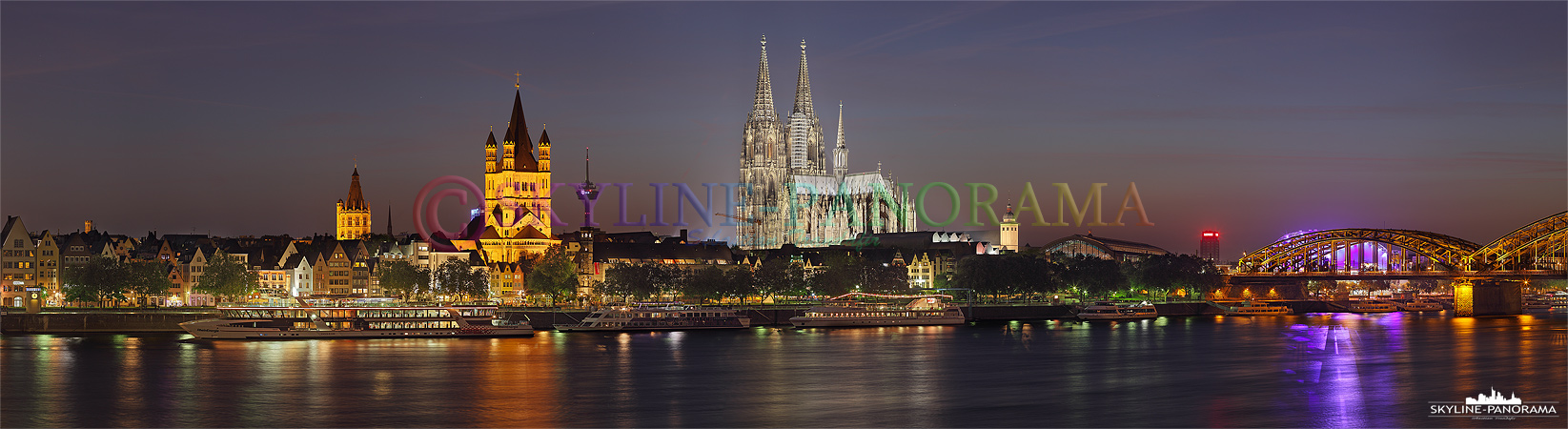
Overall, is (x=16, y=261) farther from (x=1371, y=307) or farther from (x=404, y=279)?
(x=1371, y=307)

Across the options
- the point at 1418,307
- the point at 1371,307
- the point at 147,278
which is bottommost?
the point at 1418,307

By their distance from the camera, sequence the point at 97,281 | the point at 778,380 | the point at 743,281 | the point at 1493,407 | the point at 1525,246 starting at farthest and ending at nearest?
1. the point at 1525,246
2. the point at 743,281
3. the point at 97,281
4. the point at 778,380
5. the point at 1493,407

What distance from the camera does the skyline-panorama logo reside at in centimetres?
4819

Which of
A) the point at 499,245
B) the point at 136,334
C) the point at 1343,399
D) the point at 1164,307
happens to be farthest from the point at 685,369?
the point at 499,245

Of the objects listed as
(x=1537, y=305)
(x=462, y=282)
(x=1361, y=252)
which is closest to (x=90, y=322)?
(x=462, y=282)

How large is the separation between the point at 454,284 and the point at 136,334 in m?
32.3

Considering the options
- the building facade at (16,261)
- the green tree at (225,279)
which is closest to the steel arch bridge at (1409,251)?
the green tree at (225,279)

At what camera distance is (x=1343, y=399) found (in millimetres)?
53469

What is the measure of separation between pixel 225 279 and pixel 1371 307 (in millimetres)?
107028

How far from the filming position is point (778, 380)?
5941 cm

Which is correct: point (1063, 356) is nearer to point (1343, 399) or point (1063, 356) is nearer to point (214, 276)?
point (1343, 399)

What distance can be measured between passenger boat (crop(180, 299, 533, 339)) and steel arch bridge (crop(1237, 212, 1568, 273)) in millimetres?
80055

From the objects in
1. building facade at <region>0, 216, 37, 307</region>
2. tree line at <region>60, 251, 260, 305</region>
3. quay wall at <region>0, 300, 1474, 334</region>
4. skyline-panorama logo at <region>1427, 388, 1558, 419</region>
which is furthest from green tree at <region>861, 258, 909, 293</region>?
skyline-panorama logo at <region>1427, 388, 1558, 419</region>

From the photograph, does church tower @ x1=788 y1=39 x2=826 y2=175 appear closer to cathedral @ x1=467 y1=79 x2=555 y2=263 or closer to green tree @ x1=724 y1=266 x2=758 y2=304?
cathedral @ x1=467 y1=79 x2=555 y2=263
